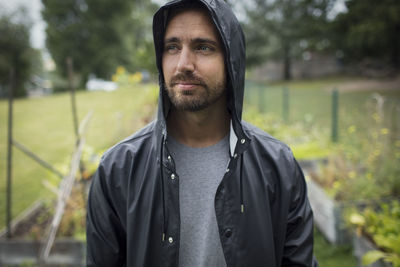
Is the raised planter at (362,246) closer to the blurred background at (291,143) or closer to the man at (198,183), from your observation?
the blurred background at (291,143)

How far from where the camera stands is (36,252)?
3.08 meters

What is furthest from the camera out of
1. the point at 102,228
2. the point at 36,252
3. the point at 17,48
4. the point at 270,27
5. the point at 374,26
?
the point at 270,27

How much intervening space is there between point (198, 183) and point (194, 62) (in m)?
0.63

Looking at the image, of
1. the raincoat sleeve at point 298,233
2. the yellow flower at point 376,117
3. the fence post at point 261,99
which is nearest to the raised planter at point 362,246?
the raincoat sleeve at point 298,233

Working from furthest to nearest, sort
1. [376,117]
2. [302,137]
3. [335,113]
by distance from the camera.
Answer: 1. [302,137]
2. [335,113]
3. [376,117]

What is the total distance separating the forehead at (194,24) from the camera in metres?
1.49

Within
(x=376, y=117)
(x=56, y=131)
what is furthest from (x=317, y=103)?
(x=56, y=131)

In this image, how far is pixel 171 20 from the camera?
5.09 ft

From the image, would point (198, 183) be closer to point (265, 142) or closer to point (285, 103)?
point (265, 142)

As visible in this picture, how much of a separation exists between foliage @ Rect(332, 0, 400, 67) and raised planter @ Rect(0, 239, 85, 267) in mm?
8953

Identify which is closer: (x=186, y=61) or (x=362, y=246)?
(x=186, y=61)

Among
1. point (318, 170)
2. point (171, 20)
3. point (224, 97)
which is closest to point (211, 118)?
point (224, 97)

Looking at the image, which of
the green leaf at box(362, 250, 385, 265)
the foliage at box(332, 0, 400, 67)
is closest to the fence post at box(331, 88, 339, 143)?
the foliage at box(332, 0, 400, 67)

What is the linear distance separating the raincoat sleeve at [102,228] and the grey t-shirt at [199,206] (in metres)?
0.34
